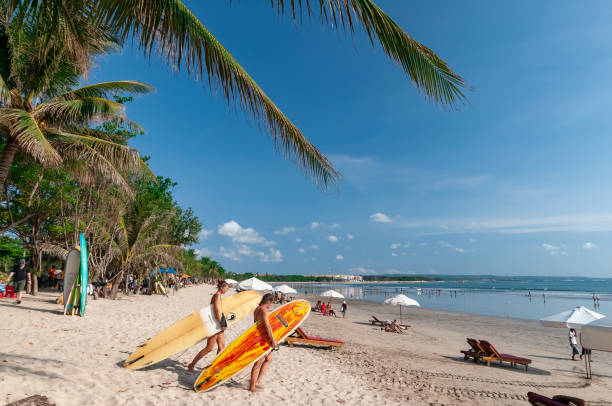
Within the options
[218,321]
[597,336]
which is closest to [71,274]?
[218,321]

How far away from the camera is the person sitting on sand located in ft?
15.2

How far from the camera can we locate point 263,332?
484cm

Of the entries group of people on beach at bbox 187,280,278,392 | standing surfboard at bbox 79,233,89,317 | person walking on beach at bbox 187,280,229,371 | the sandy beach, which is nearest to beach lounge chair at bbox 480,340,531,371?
the sandy beach

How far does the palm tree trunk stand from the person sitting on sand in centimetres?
463

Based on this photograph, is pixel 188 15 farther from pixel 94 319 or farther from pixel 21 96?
pixel 94 319

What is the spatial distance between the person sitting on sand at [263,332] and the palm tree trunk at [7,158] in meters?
4.63

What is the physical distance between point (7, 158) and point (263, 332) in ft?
17.9

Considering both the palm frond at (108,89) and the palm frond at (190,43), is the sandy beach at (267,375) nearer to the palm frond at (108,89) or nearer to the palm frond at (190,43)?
the palm frond at (190,43)

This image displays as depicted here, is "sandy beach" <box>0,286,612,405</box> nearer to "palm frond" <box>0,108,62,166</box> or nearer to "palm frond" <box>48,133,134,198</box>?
"palm frond" <box>0,108,62,166</box>

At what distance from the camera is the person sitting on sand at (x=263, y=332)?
15.2ft

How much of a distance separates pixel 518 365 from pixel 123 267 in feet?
53.0

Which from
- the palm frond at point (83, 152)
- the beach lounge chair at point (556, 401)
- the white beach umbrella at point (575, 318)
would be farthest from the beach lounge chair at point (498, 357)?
the palm frond at point (83, 152)

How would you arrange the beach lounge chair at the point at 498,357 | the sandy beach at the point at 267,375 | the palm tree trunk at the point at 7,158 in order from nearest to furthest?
the sandy beach at the point at 267,375, the palm tree trunk at the point at 7,158, the beach lounge chair at the point at 498,357

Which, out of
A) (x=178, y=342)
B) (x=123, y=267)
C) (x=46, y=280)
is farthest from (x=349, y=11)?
(x=46, y=280)
